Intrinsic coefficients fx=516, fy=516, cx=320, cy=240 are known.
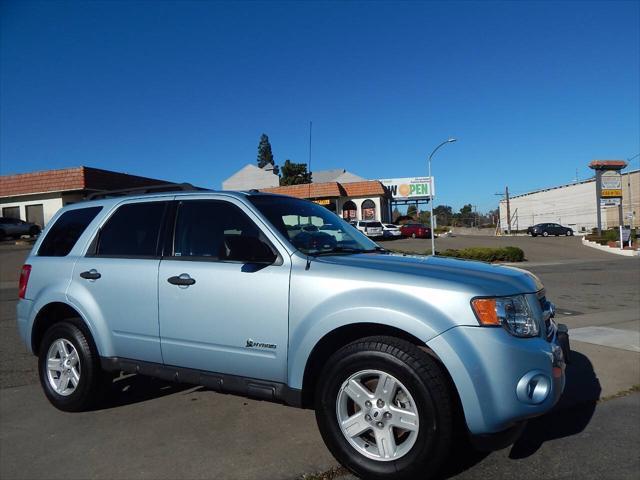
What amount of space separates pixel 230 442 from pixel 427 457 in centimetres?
164

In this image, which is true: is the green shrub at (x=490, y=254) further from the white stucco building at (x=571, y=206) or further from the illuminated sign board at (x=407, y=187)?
the white stucco building at (x=571, y=206)

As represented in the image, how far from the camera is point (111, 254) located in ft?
14.7

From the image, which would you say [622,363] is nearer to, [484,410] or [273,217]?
[484,410]

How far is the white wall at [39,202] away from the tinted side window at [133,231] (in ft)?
107

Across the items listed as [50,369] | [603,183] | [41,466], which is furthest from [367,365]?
[603,183]

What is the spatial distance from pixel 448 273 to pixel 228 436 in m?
2.15

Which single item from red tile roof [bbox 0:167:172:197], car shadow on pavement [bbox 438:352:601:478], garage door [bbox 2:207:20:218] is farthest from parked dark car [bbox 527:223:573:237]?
car shadow on pavement [bbox 438:352:601:478]

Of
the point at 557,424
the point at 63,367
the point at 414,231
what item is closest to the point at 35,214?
the point at 414,231

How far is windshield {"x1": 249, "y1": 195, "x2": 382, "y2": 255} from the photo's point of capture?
3916mm

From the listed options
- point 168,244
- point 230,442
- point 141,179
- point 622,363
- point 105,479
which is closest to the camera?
point 105,479

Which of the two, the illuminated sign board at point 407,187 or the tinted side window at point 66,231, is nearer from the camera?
the tinted side window at point 66,231

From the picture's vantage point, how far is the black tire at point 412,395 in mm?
2963

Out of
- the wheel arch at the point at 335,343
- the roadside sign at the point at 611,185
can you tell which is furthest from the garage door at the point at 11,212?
the roadside sign at the point at 611,185

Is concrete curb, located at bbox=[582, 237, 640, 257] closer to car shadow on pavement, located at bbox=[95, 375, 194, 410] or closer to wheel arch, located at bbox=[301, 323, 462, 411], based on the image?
car shadow on pavement, located at bbox=[95, 375, 194, 410]
